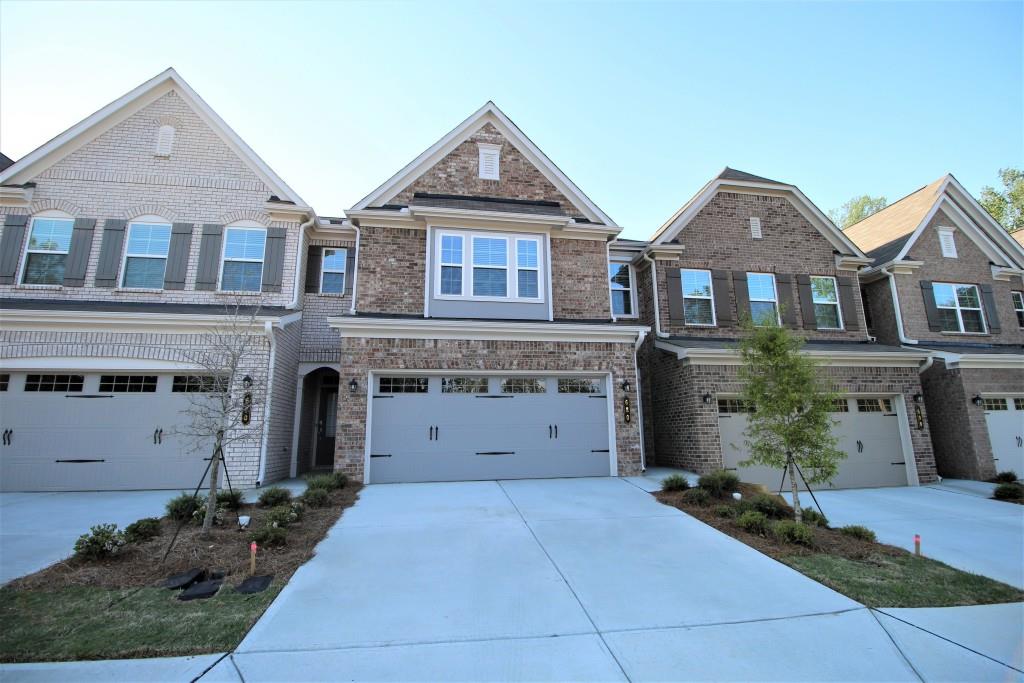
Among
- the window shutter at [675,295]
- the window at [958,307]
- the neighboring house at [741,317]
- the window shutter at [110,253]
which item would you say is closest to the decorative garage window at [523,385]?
the neighboring house at [741,317]

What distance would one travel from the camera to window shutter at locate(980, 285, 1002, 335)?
14953mm

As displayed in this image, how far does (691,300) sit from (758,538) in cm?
806

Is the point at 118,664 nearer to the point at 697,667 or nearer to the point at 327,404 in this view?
the point at 697,667

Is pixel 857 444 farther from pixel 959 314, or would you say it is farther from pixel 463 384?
pixel 463 384

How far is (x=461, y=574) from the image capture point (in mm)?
5293

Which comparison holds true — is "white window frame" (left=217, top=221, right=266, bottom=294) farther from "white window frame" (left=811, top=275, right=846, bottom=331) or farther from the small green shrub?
"white window frame" (left=811, top=275, right=846, bottom=331)

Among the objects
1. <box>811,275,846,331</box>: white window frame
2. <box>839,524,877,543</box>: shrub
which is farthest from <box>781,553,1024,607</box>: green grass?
<box>811,275,846,331</box>: white window frame

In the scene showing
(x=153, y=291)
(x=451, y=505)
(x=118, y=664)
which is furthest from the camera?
(x=153, y=291)

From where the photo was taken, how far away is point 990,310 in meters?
15.1

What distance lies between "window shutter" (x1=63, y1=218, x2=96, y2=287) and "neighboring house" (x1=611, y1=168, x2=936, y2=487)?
12972 millimetres

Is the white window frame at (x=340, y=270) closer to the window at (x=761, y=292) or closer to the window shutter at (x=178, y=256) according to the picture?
the window shutter at (x=178, y=256)

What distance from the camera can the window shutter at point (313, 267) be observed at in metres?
12.6

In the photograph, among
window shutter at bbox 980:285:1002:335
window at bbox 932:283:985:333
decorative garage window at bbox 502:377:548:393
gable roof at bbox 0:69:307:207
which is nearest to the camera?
decorative garage window at bbox 502:377:548:393

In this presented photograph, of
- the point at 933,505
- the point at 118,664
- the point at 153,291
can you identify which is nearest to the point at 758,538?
the point at 933,505
